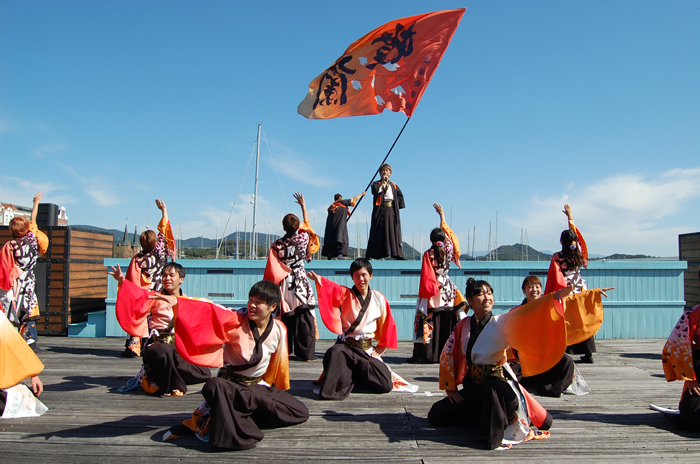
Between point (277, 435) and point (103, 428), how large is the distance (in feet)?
4.21

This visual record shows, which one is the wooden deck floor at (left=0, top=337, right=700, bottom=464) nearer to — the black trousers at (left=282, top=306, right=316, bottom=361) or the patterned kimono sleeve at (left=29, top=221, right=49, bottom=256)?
the black trousers at (left=282, top=306, right=316, bottom=361)

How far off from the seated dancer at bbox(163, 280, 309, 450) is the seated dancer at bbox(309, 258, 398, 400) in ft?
3.14

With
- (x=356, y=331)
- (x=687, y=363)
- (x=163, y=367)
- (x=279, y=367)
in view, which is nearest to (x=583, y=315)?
(x=687, y=363)

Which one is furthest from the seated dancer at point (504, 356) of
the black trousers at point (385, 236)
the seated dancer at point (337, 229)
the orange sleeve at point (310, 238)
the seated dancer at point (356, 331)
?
the seated dancer at point (337, 229)

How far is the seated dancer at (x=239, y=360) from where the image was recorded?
3.06 metres

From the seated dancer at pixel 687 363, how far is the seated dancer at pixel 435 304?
2618mm

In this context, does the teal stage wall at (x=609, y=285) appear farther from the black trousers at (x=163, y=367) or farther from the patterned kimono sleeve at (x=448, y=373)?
the patterned kimono sleeve at (x=448, y=373)

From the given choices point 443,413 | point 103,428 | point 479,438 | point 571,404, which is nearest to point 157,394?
point 103,428

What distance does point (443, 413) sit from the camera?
3.38 metres

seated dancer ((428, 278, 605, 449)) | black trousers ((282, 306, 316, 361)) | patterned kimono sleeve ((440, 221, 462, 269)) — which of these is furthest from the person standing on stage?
seated dancer ((428, 278, 605, 449))

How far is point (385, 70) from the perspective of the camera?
6953 mm

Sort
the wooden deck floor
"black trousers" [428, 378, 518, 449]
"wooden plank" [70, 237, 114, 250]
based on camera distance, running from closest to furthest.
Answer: the wooden deck floor
"black trousers" [428, 378, 518, 449]
"wooden plank" [70, 237, 114, 250]

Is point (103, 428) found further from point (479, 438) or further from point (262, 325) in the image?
point (479, 438)

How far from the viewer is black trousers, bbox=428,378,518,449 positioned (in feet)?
9.93
